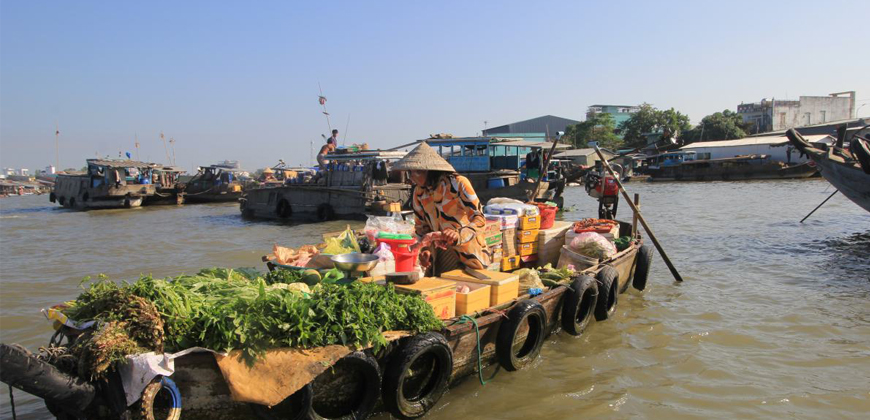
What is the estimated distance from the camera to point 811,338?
5.53 metres

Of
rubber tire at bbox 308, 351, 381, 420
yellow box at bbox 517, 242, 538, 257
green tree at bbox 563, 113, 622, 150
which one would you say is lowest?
rubber tire at bbox 308, 351, 381, 420

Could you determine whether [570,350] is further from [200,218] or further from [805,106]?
[805,106]

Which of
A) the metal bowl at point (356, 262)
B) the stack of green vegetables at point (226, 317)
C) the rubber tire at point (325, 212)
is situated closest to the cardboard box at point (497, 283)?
the metal bowl at point (356, 262)

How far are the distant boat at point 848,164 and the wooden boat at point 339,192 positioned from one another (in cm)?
1096

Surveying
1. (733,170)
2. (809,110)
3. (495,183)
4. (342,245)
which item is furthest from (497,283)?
(809,110)

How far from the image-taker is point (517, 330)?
411 cm

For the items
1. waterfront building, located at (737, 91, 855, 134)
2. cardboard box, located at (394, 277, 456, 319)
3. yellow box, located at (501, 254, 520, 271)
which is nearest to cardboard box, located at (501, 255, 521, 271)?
yellow box, located at (501, 254, 520, 271)

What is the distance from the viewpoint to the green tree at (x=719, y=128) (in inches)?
1715

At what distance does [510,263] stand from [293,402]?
3.31 meters

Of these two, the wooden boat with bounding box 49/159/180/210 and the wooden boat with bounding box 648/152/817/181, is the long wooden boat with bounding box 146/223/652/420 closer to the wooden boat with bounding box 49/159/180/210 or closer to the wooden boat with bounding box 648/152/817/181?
the wooden boat with bounding box 49/159/180/210

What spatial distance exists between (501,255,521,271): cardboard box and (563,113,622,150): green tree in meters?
39.2

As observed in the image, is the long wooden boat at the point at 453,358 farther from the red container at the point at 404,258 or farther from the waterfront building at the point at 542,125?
the waterfront building at the point at 542,125

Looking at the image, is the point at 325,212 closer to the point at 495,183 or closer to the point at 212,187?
the point at 495,183

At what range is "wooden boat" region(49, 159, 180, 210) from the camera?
24.0m
